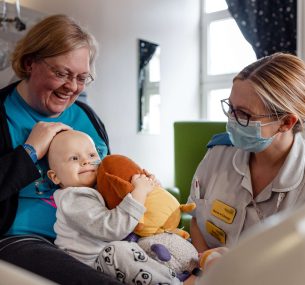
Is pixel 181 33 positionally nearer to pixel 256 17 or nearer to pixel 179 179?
pixel 256 17

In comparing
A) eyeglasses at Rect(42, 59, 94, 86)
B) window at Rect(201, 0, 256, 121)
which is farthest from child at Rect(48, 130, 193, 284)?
window at Rect(201, 0, 256, 121)

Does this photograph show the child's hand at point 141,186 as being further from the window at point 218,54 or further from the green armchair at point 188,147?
the window at point 218,54

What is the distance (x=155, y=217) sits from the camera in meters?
1.15

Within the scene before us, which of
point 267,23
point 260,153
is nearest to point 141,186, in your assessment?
point 260,153

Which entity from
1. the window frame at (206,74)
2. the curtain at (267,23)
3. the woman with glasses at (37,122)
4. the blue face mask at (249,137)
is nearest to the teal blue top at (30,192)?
the woman with glasses at (37,122)

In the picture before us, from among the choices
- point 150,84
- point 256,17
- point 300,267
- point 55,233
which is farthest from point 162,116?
point 300,267

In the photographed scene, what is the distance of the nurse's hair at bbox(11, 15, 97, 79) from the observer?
55.8 inches

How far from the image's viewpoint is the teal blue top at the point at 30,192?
1.31 metres

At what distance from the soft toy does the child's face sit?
50mm

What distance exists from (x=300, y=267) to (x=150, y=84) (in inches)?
134

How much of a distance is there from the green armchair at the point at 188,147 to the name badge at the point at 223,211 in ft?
2.35

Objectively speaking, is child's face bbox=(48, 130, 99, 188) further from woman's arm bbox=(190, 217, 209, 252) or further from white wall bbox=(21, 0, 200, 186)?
white wall bbox=(21, 0, 200, 186)

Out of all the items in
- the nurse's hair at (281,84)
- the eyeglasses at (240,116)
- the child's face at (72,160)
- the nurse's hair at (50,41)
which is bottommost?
the child's face at (72,160)

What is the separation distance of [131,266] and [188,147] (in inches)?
54.6
